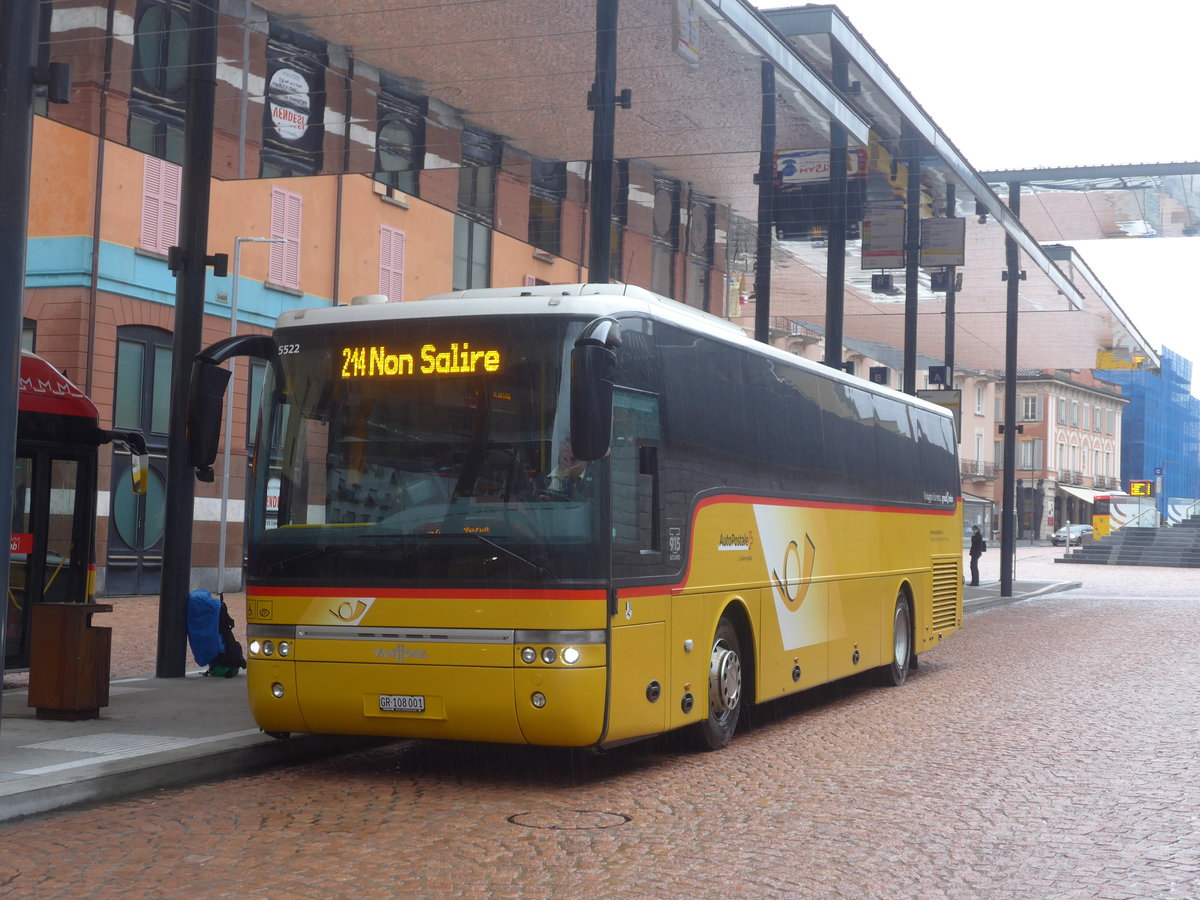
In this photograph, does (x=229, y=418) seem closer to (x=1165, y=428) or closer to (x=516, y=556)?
(x=516, y=556)

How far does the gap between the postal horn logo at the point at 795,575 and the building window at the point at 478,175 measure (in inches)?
307

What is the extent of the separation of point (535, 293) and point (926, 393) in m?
21.3

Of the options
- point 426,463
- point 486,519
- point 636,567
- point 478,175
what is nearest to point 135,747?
point 426,463

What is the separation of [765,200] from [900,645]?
8.22 m

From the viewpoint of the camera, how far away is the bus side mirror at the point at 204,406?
995 cm

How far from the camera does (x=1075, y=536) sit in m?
92.3

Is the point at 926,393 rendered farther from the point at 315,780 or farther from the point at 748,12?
the point at 315,780

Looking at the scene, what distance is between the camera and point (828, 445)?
47.6 ft

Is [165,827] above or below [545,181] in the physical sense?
below

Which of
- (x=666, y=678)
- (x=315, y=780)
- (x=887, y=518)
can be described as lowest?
(x=315, y=780)

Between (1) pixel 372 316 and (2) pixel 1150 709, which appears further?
(2) pixel 1150 709

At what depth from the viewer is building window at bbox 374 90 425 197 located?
1791 centimetres

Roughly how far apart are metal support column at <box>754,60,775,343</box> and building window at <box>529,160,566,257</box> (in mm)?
2629

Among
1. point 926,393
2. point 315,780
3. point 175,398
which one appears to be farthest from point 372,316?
point 926,393
